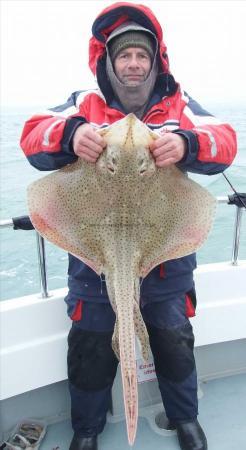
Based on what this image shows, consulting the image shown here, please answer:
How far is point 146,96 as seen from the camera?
95.9 inches

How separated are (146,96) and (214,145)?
592 millimetres

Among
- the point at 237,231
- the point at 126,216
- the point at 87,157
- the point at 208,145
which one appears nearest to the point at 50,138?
the point at 87,157

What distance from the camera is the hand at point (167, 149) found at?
71.5 inches

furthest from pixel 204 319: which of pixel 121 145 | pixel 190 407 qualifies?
pixel 121 145

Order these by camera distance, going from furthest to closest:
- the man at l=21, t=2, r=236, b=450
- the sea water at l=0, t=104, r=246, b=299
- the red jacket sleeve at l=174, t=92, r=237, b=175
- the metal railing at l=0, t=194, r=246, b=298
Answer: the sea water at l=0, t=104, r=246, b=299, the metal railing at l=0, t=194, r=246, b=298, the man at l=21, t=2, r=236, b=450, the red jacket sleeve at l=174, t=92, r=237, b=175

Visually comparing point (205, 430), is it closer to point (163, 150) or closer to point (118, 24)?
point (163, 150)

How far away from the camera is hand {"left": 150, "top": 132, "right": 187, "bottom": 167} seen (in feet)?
5.96

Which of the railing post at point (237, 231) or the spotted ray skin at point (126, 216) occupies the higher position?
the spotted ray skin at point (126, 216)

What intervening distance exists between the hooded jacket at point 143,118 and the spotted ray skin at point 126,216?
0.65 feet

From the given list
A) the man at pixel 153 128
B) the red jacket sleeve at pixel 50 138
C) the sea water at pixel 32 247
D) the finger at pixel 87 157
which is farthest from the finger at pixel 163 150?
the sea water at pixel 32 247

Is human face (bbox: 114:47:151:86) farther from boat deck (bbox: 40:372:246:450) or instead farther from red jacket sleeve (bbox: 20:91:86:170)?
boat deck (bbox: 40:372:246:450)

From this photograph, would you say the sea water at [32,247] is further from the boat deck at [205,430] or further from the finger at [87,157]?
the finger at [87,157]

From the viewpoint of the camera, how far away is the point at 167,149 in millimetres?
1832

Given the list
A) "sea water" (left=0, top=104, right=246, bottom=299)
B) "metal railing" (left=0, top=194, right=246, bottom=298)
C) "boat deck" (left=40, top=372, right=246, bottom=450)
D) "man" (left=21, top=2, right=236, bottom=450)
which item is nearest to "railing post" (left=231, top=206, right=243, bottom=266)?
"metal railing" (left=0, top=194, right=246, bottom=298)
